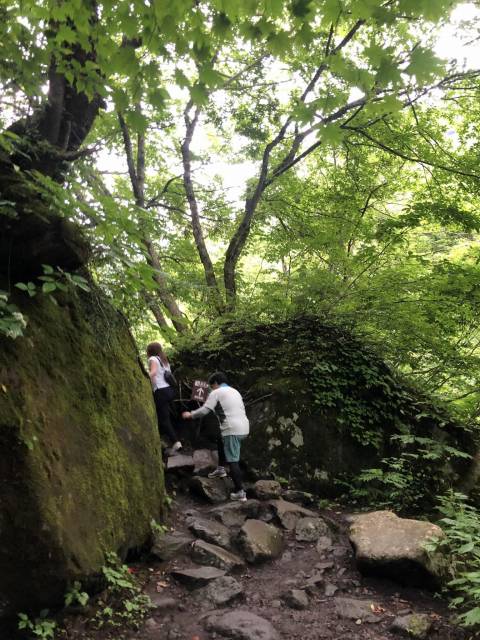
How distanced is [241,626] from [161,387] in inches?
185

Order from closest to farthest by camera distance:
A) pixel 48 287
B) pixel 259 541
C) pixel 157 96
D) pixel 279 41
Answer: pixel 279 41 < pixel 157 96 < pixel 48 287 < pixel 259 541

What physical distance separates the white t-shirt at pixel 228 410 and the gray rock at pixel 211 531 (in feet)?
4.95

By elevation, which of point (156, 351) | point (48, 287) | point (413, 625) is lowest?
point (413, 625)

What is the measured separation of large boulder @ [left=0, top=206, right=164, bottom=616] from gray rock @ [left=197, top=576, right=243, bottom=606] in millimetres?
902

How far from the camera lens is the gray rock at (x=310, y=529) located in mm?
5879

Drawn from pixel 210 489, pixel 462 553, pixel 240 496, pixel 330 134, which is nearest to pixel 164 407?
pixel 210 489

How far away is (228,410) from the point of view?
7.05 meters

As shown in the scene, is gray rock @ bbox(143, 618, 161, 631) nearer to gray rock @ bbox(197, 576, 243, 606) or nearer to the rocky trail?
the rocky trail

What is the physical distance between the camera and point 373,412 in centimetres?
834

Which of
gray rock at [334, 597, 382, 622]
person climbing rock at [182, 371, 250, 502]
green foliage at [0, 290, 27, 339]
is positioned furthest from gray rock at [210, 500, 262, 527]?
green foliage at [0, 290, 27, 339]

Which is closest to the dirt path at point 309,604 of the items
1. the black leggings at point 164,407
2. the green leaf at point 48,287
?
the green leaf at point 48,287

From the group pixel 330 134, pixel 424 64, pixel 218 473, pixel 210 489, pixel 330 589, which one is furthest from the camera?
pixel 218 473

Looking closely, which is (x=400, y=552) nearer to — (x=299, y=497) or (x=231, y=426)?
(x=299, y=497)

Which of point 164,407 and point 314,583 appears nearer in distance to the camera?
point 314,583
